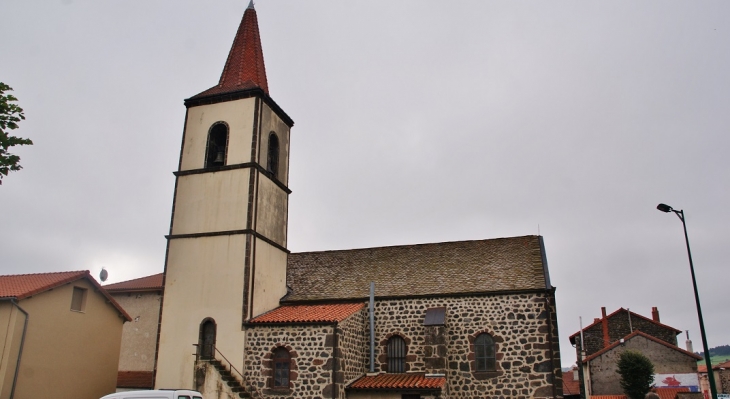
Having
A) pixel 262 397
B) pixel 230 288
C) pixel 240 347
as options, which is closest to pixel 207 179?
pixel 230 288

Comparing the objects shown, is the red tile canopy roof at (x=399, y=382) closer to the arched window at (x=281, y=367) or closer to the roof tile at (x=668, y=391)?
the arched window at (x=281, y=367)

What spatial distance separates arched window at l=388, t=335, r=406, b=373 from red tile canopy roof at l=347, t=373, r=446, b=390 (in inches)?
22.0

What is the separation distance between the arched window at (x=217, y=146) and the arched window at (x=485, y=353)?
12.4 meters

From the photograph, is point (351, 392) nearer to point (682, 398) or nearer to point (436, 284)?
point (436, 284)

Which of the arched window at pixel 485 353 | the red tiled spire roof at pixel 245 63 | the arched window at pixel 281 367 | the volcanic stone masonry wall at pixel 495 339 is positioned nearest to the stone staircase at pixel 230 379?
the arched window at pixel 281 367

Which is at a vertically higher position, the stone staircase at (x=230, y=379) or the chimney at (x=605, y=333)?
the chimney at (x=605, y=333)

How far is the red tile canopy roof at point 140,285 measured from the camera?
2665cm

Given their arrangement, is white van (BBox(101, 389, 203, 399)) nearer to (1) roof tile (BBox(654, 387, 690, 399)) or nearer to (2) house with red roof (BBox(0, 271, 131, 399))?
(2) house with red roof (BBox(0, 271, 131, 399))

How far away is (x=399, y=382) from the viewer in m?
19.7

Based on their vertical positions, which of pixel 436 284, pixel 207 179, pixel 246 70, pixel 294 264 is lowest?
pixel 436 284

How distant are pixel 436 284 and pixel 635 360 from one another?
1918 cm

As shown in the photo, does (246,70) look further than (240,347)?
Yes

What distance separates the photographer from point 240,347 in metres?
20.5

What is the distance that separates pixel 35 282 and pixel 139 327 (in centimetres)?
599
